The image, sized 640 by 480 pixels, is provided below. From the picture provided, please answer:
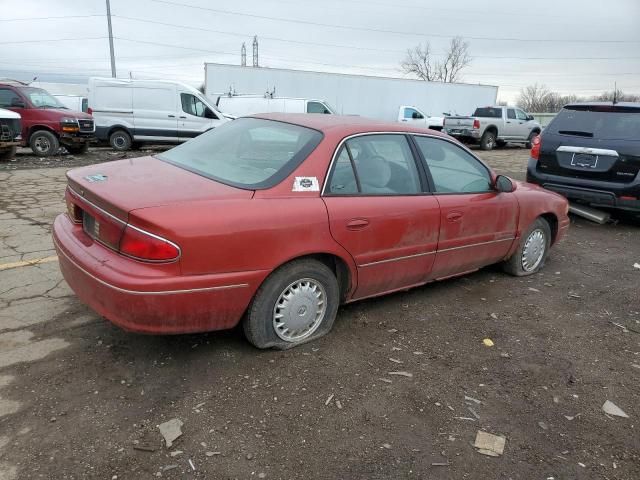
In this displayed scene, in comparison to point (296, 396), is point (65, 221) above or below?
above


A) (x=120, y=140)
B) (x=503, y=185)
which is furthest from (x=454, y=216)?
(x=120, y=140)

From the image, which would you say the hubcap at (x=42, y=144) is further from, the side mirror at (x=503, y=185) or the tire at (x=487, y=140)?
the tire at (x=487, y=140)

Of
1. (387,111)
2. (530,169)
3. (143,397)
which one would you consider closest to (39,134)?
(530,169)

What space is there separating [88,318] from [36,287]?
82 centimetres

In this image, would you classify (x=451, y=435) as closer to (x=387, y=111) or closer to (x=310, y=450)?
(x=310, y=450)

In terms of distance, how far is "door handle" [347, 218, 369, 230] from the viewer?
3.31 m

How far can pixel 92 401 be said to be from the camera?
2.71 m

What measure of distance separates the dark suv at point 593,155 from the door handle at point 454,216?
12.5 ft

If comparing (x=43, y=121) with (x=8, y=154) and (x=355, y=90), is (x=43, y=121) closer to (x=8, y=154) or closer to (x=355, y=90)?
(x=8, y=154)

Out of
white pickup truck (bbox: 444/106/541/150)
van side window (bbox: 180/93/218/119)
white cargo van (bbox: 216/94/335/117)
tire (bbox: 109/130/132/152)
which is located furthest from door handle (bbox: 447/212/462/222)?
white pickup truck (bbox: 444/106/541/150)

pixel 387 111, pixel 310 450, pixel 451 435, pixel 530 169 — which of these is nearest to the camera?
pixel 310 450

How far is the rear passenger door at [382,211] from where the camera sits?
3.34 meters

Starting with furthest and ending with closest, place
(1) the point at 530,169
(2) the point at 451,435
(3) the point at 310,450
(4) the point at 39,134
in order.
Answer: (4) the point at 39,134
(1) the point at 530,169
(2) the point at 451,435
(3) the point at 310,450

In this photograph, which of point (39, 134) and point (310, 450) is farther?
point (39, 134)
